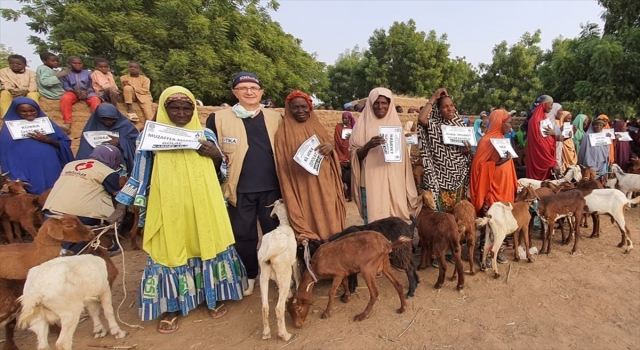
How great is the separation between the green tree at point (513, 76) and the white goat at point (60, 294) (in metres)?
25.5

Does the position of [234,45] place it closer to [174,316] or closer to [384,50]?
[174,316]

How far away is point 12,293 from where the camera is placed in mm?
2883

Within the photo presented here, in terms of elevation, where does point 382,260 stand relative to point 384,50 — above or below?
below

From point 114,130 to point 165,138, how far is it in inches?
123

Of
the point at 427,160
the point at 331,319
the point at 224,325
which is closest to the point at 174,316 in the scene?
the point at 224,325

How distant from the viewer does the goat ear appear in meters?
3.15

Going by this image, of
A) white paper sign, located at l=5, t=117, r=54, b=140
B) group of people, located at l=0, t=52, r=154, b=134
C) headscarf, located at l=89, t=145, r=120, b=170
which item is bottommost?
headscarf, located at l=89, t=145, r=120, b=170

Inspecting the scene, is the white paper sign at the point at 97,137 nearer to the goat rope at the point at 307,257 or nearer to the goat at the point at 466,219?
the goat rope at the point at 307,257

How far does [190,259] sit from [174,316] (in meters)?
0.64

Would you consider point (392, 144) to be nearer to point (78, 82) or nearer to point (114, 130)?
point (114, 130)

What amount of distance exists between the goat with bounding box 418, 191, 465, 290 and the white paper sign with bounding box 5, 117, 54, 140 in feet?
19.5

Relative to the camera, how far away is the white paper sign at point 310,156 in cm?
341

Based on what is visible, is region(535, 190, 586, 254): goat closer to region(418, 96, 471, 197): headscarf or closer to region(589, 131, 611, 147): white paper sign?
region(418, 96, 471, 197): headscarf

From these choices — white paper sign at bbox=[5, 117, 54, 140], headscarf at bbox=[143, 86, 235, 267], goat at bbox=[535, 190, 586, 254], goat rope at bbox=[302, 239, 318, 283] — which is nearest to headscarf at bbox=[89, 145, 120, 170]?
white paper sign at bbox=[5, 117, 54, 140]
